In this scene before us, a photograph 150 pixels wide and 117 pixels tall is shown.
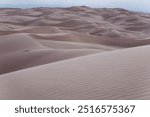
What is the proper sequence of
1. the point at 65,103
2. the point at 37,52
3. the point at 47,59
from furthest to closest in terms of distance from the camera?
1. the point at 37,52
2. the point at 47,59
3. the point at 65,103


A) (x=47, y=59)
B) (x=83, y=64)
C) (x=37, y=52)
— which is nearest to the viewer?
(x=83, y=64)

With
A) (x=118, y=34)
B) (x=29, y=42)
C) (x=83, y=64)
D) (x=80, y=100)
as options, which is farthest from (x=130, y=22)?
(x=80, y=100)

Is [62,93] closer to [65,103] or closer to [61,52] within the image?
[65,103]

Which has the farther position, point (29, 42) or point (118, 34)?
point (118, 34)

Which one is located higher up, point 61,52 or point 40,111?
point 40,111

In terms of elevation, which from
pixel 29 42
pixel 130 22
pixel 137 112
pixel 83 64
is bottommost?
pixel 130 22

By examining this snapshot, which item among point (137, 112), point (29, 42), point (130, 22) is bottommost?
point (130, 22)

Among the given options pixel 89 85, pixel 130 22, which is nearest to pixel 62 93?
pixel 89 85

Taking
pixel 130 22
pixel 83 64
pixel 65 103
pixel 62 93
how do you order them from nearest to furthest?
pixel 65 103
pixel 62 93
pixel 83 64
pixel 130 22

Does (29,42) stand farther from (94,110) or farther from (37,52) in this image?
(94,110)
